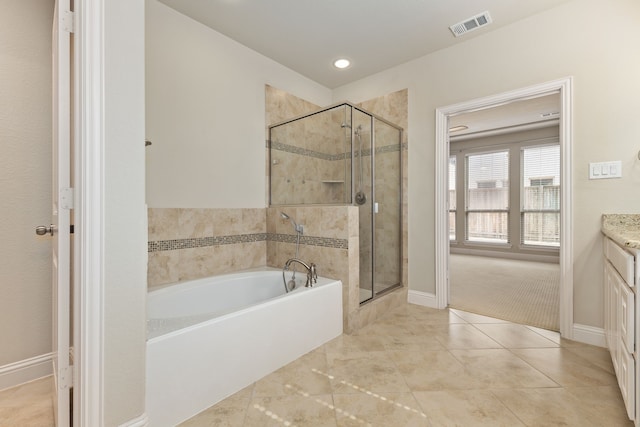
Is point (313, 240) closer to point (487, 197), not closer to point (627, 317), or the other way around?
point (627, 317)

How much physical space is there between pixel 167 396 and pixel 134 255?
682mm

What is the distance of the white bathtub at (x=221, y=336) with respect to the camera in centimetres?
129

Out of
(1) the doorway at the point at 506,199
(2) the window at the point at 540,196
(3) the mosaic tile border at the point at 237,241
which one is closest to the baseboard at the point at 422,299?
(1) the doorway at the point at 506,199

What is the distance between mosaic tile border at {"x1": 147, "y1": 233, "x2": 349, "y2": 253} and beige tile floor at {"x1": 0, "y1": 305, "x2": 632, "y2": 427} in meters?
0.77

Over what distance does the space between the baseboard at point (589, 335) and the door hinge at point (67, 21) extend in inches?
136

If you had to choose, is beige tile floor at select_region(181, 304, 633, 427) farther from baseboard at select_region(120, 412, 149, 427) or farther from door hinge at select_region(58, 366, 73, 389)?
door hinge at select_region(58, 366, 73, 389)

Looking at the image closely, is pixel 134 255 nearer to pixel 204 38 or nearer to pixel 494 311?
pixel 204 38

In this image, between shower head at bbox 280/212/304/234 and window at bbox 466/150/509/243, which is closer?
shower head at bbox 280/212/304/234

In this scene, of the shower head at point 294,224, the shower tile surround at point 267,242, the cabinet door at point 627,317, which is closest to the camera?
the cabinet door at point 627,317

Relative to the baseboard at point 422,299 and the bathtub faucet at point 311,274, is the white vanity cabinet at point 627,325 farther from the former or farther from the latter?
the bathtub faucet at point 311,274

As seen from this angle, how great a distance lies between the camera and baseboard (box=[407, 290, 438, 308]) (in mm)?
2869

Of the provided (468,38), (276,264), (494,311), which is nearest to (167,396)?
(276,264)

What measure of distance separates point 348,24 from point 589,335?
3106 millimetres

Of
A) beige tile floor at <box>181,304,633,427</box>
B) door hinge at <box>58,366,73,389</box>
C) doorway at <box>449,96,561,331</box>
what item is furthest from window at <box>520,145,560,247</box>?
door hinge at <box>58,366,73,389</box>
